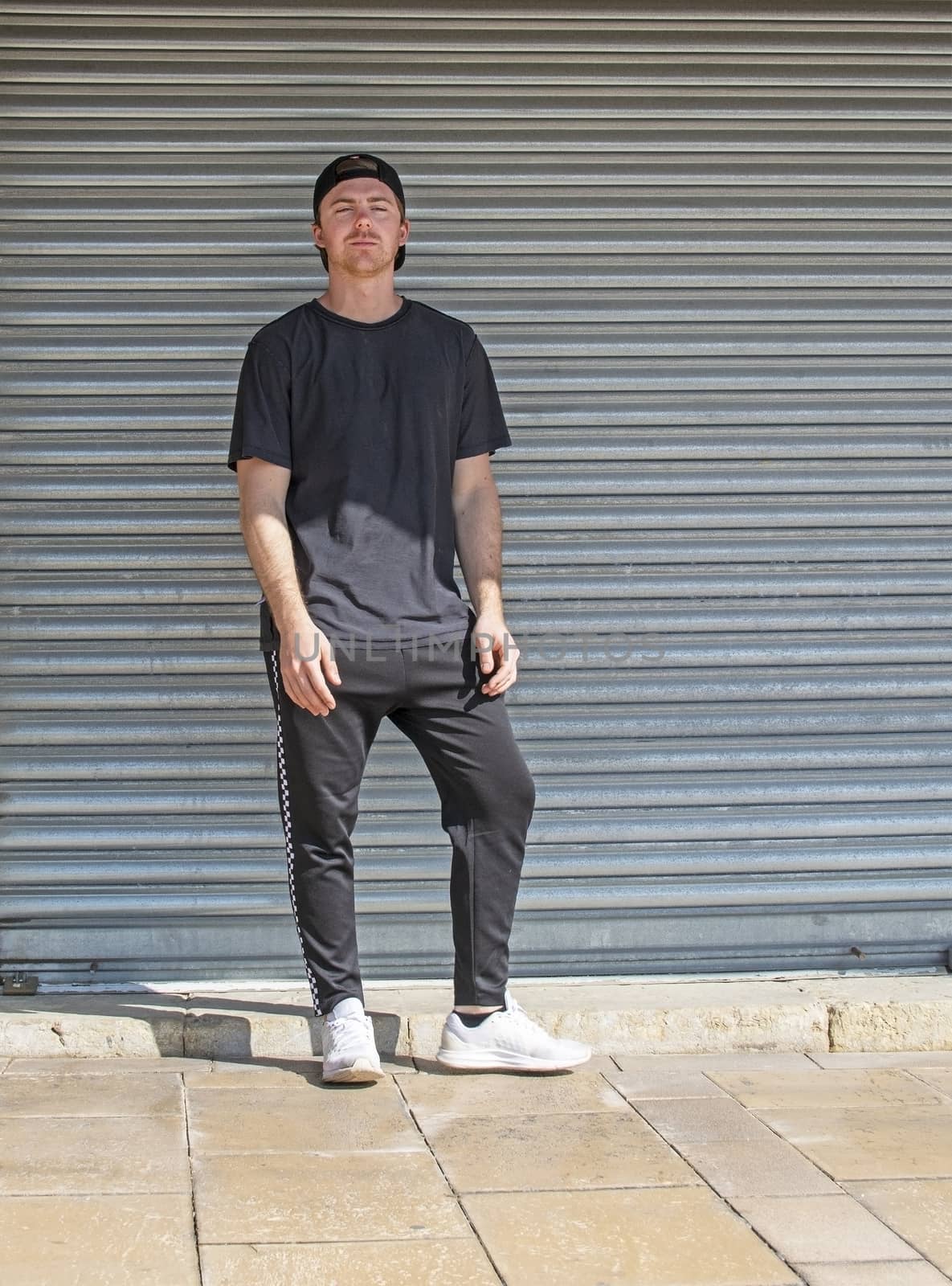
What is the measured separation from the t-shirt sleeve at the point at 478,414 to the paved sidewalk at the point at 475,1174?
1.69 m

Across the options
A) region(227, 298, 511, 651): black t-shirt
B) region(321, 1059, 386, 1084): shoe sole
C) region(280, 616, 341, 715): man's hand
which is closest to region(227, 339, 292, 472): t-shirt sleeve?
region(227, 298, 511, 651): black t-shirt

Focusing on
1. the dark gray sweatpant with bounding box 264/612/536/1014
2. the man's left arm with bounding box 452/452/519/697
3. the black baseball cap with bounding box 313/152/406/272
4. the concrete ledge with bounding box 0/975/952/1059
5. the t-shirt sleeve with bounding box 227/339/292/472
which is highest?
the black baseball cap with bounding box 313/152/406/272

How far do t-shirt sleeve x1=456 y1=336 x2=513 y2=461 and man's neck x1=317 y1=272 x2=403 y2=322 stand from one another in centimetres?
27

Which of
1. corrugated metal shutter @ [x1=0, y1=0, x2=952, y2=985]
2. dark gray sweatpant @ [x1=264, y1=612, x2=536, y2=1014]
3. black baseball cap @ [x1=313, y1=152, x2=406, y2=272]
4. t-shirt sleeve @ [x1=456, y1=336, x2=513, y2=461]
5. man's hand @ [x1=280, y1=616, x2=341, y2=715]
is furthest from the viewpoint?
corrugated metal shutter @ [x1=0, y1=0, x2=952, y2=985]

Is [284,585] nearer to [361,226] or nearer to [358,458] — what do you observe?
[358,458]

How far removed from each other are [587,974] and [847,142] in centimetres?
284

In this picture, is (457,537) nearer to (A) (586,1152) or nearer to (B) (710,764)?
(B) (710,764)

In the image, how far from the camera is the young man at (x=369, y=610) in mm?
3805

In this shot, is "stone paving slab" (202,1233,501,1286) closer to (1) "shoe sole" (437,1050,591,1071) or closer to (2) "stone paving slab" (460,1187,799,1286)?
(2) "stone paving slab" (460,1187,799,1286)

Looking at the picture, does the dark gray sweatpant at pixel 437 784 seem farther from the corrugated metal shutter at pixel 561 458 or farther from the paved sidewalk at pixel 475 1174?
the corrugated metal shutter at pixel 561 458

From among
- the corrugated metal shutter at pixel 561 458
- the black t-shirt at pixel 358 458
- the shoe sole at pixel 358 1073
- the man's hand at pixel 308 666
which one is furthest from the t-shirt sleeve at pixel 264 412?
the shoe sole at pixel 358 1073

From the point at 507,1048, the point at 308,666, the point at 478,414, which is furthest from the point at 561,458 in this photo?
the point at 507,1048

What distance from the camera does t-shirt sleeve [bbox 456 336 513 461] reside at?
4.05 meters

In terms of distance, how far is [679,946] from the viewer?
15.7 ft
